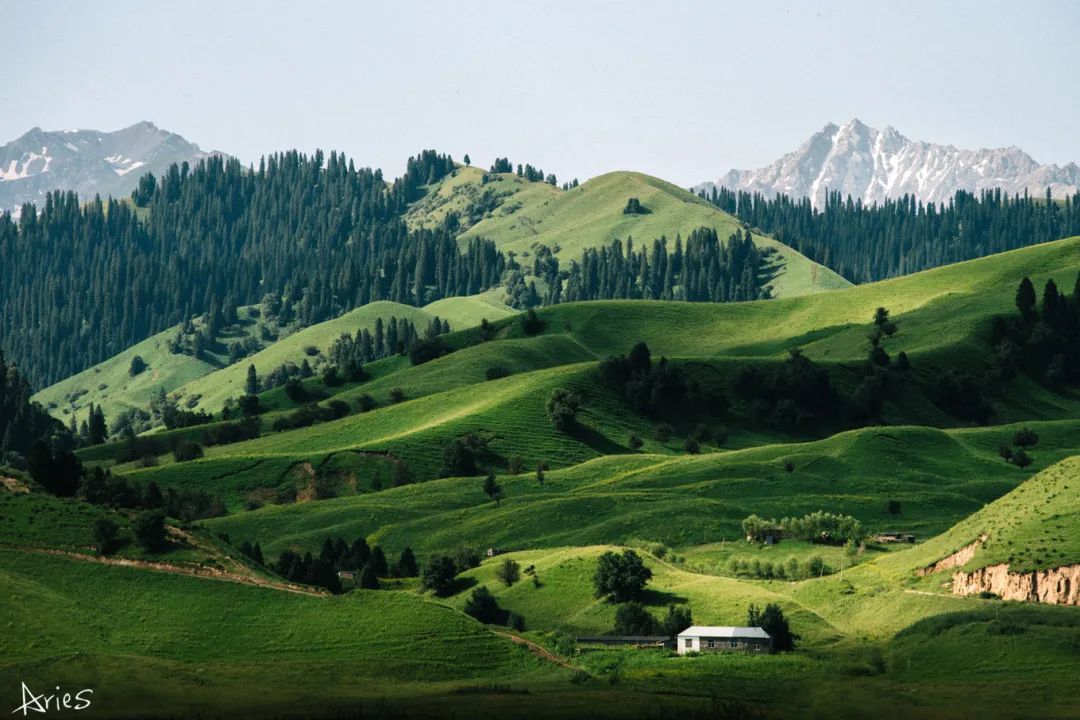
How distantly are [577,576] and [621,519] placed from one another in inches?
1307

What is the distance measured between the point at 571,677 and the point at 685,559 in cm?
5864

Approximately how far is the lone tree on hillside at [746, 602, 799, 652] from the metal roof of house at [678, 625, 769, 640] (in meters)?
1.10

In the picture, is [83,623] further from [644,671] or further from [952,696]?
[952,696]

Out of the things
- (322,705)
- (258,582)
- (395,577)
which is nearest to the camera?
(322,705)

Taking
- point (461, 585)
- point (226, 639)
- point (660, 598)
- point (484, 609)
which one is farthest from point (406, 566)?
point (226, 639)

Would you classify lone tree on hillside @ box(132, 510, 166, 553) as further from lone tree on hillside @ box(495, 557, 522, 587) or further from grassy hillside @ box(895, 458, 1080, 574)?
grassy hillside @ box(895, 458, 1080, 574)

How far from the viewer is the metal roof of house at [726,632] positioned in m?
119

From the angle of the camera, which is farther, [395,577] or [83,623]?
[395,577]

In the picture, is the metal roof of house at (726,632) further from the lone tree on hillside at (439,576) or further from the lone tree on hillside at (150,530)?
the lone tree on hillside at (150,530)

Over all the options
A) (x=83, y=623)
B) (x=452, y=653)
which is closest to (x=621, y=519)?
(x=452, y=653)

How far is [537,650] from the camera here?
114312 mm

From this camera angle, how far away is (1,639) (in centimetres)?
9900

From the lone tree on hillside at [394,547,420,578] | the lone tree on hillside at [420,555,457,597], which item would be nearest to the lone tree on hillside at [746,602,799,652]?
the lone tree on hillside at [420,555,457,597]

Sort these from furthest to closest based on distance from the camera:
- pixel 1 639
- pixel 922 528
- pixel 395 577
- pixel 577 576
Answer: pixel 922 528, pixel 395 577, pixel 577 576, pixel 1 639
